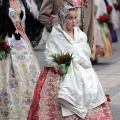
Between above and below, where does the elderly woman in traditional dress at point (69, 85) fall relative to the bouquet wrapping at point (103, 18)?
above

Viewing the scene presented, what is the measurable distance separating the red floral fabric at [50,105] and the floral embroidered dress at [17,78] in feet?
2.57

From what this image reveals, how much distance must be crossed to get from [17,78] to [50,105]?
3.42 ft

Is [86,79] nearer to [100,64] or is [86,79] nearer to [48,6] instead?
[48,6]

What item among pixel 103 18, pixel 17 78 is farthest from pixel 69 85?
pixel 103 18

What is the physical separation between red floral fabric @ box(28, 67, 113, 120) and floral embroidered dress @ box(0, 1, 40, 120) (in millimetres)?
783

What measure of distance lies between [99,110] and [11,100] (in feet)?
4.19

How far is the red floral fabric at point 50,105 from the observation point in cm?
546

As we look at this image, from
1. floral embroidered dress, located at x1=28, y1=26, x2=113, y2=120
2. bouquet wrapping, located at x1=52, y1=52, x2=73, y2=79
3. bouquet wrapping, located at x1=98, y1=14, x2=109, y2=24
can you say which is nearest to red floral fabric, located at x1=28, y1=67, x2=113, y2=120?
floral embroidered dress, located at x1=28, y1=26, x2=113, y2=120

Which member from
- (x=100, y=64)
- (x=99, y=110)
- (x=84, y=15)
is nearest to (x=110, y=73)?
(x=100, y=64)

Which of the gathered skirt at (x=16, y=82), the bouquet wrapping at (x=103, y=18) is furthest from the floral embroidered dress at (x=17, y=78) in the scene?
the bouquet wrapping at (x=103, y=18)

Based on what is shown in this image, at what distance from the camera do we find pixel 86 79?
547cm

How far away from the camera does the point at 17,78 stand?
6488mm

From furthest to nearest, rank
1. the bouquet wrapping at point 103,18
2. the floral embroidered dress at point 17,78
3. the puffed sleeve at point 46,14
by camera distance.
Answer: the bouquet wrapping at point 103,18 < the puffed sleeve at point 46,14 < the floral embroidered dress at point 17,78

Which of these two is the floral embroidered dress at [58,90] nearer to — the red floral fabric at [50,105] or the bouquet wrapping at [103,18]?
the red floral fabric at [50,105]
